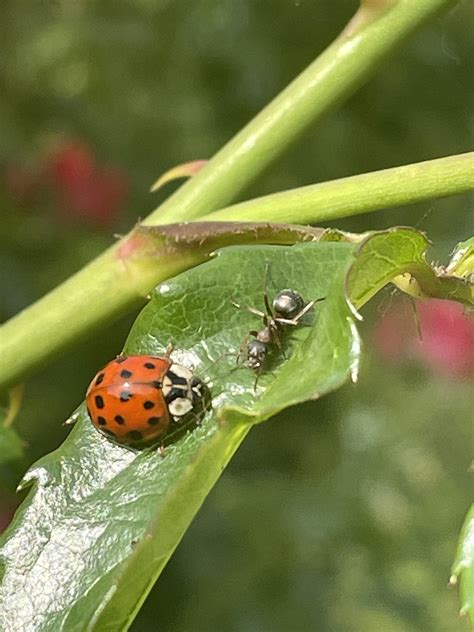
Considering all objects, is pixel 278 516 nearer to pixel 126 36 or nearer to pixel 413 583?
pixel 413 583

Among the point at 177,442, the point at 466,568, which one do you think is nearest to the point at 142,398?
the point at 177,442

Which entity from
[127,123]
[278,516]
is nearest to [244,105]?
[127,123]

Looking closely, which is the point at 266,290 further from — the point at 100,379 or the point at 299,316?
the point at 100,379

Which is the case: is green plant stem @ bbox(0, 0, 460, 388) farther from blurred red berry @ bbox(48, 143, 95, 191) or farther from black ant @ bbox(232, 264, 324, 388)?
blurred red berry @ bbox(48, 143, 95, 191)

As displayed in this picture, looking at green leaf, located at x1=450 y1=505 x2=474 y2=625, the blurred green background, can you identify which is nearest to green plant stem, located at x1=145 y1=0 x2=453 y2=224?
green leaf, located at x1=450 y1=505 x2=474 y2=625

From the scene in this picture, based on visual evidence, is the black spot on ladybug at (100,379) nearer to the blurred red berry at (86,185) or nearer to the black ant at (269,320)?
the black ant at (269,320)

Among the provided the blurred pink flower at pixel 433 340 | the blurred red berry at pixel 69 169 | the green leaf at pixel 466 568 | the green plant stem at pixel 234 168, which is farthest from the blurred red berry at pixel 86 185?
the green leaf at pixel 466 568

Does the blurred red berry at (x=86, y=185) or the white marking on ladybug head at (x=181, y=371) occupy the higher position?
the white marking on ladybug head at (x=181, y=371)
